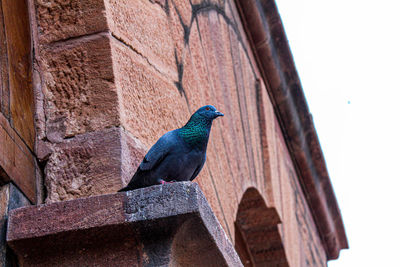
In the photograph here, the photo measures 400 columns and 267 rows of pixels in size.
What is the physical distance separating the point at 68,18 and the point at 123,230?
2.47 feet

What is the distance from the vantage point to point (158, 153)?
5.36ft

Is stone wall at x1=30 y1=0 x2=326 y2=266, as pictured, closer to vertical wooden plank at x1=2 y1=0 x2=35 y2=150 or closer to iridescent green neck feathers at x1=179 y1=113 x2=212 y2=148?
vertical wooden plank at x1=2 y1=0 x2=35 y2=150

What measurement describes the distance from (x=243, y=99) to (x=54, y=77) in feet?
5.04

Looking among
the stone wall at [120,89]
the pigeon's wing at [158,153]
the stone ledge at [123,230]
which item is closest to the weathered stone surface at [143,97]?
the stone wall at [120,89]

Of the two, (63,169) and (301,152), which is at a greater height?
(301,152)

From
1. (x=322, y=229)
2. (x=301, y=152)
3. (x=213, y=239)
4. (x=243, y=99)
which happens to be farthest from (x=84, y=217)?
(x=322, y=229)

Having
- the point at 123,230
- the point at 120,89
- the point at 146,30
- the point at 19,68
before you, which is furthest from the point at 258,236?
the point at 123,230

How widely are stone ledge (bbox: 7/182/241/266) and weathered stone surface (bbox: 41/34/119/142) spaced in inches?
13.5

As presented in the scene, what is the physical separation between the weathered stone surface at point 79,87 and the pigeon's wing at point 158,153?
19 centimetres

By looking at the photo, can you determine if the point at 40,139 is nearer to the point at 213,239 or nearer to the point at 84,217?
the point at 84,217

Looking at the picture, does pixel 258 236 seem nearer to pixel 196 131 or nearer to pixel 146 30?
Answer: pixel 146 30

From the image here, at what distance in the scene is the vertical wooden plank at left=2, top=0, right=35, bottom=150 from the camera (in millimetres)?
1776

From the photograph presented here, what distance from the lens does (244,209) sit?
3.64m

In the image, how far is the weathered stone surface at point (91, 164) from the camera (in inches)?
67.9
